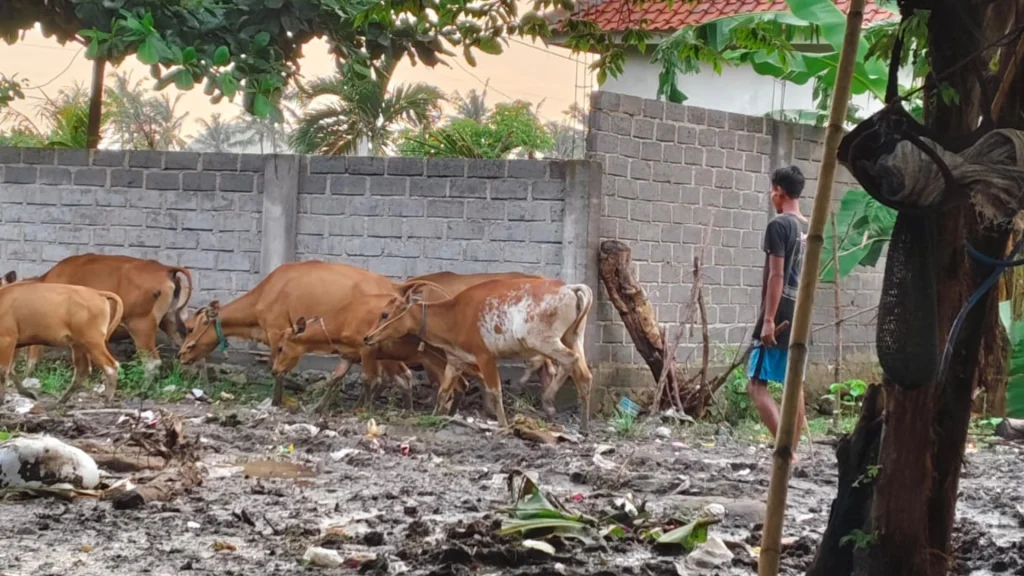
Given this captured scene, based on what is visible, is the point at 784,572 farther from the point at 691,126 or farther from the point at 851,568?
the point at 691,126

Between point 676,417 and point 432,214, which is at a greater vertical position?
point 432,214

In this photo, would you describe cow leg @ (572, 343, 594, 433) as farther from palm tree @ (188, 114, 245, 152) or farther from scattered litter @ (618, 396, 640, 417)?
palm tree @ (188, 114, 245, 152)

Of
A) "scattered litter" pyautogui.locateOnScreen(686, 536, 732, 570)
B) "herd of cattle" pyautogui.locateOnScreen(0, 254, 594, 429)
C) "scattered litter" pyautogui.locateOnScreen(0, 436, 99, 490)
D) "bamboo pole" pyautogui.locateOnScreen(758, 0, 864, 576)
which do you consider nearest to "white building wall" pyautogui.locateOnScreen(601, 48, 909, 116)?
"herd of cattle" pyautogui.locateOnScreen(0, 254, 594, 429)

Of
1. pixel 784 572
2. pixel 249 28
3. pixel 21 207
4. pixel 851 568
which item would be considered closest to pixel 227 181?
pixel 249 28

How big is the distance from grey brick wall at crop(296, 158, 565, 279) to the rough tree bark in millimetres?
6726

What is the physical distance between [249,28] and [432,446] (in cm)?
420

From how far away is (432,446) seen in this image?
341 inches

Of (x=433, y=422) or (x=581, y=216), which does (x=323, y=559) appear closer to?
(x=433, y=422)

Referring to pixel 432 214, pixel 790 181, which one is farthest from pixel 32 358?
pixel 790 181

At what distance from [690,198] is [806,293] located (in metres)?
7.91

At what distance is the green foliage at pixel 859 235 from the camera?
445 inches

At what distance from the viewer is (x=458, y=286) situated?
34.7 ft

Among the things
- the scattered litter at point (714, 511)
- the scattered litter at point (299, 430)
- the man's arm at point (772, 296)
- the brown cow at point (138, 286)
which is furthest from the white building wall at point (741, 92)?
the scattered litter at point (714, 511)

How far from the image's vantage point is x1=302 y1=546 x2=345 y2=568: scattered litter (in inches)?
196
